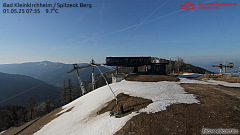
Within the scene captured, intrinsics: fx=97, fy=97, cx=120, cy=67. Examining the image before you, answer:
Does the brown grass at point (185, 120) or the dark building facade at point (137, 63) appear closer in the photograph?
the brown grass at point (185, 120)

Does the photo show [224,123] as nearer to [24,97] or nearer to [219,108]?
[219,108]

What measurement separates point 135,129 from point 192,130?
13.1ft

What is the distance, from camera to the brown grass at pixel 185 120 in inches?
277

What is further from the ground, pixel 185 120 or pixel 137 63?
pixel 137 63

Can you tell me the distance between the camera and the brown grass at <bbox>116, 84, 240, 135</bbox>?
705cm

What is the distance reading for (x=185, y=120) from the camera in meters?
7.83

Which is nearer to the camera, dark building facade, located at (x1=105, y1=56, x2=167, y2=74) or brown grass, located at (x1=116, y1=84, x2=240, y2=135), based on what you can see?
brown grass, located at (x1=116, y1=84, x2=240, y2=135)

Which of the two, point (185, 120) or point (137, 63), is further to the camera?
point (137, 63)

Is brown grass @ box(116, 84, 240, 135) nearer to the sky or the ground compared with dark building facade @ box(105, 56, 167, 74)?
nearer to the ground

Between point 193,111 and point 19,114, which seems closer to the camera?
point 193,111

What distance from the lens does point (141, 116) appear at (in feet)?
29.6

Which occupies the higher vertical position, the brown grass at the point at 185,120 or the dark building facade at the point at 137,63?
the dark building facade at the point at 137,63

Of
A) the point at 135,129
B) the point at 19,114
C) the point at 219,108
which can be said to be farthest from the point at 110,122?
the point at 19,114

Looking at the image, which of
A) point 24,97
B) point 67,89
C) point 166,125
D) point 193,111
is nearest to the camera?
point 166,125
